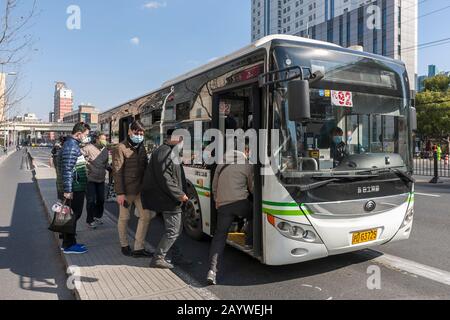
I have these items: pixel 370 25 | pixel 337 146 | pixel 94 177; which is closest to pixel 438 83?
pixel 370 25

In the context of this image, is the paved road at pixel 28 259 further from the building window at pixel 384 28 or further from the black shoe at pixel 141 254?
the building window at pixel 384 28

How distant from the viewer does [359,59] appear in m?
4.86

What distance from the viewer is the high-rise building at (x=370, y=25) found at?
63656 mm

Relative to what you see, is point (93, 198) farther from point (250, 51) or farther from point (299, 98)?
point (299, 98)

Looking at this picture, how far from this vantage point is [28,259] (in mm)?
5816

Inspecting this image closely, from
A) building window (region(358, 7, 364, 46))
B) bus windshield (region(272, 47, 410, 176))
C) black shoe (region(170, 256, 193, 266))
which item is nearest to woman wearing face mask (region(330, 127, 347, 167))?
bus windshield (region(272, 47, 410, 176))

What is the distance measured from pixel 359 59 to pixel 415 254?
3.20 meters

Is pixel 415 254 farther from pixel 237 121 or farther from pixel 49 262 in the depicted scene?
pixel 49 262

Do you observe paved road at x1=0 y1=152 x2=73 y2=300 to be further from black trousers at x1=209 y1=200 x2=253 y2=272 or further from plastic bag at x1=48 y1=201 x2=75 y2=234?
black trousers at x1=209 y1=200 x2=253 y2=272

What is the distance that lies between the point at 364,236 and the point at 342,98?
5.81 ft

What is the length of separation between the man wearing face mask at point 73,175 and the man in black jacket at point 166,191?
1362 mm

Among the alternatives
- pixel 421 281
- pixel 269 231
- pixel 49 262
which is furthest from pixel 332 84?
pixel 49 262

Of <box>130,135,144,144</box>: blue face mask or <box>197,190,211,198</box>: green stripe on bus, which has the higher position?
<box>130,135,144,144</box>: blue face mask

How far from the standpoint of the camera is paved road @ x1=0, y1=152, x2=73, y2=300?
4.58 meters
